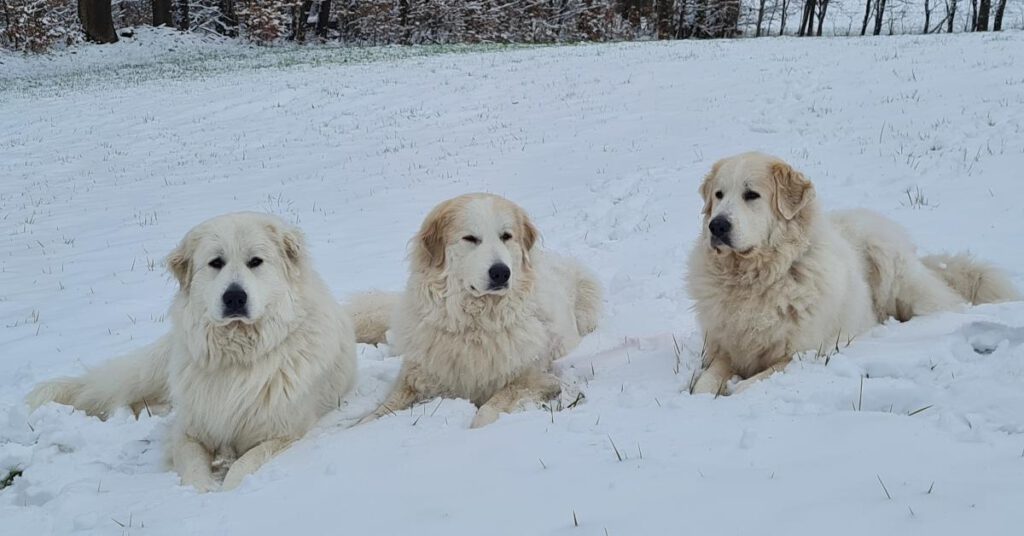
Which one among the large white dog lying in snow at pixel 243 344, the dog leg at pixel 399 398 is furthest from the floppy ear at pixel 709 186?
the large white dog lying in snow at pixel 243 344

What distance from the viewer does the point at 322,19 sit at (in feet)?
118

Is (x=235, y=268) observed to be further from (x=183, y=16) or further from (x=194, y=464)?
(x=183, y=16)

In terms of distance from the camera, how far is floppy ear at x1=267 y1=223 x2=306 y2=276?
4.32 m

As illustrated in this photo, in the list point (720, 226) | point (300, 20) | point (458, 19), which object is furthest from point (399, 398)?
point (300, 20)

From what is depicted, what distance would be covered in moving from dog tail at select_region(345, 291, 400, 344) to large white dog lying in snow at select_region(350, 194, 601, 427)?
1.28 meters

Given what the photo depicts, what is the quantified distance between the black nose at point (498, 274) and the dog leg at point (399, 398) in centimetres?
87

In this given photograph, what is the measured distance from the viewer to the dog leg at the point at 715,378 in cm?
423

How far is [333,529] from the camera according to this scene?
8.93ft

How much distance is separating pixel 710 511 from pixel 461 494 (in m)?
0.95

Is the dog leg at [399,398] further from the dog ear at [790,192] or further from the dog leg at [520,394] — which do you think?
the dog ear at [790,192]

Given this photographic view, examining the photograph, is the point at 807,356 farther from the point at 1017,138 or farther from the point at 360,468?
the point at 1017,138

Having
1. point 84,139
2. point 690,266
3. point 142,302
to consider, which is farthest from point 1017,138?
point 84,139

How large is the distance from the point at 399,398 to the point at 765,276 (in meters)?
2.41

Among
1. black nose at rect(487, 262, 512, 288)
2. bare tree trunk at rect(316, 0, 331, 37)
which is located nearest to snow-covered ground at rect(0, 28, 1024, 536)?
black nose at rect(487, 262, 512, 288)
